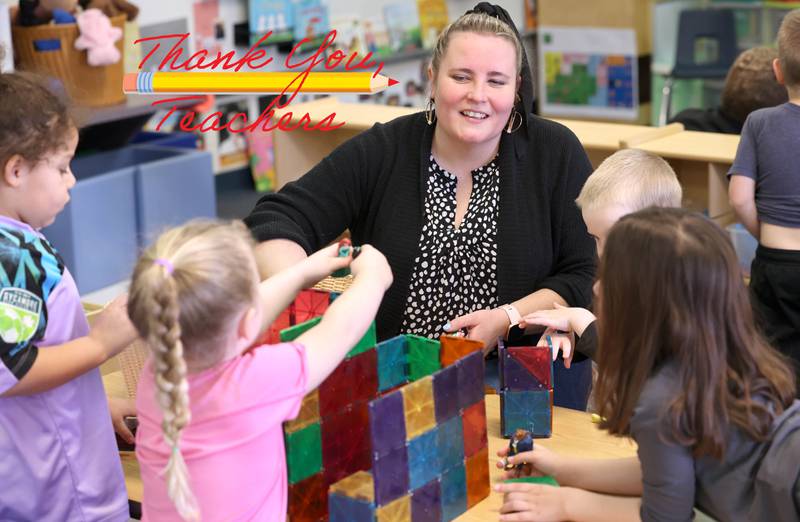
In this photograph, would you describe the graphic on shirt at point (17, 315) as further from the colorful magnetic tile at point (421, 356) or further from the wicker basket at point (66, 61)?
the wicker basket at point (66, 61)

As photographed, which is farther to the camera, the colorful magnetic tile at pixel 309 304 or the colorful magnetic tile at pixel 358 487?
the colorful magnetic tile at pixel 309 304

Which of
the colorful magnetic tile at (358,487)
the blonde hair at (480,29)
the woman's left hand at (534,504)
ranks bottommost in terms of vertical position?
the woman's left hand at (534,504)

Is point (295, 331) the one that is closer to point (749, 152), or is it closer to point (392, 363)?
point (392, 363)

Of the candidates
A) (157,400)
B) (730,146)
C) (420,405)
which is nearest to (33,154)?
(157,400)

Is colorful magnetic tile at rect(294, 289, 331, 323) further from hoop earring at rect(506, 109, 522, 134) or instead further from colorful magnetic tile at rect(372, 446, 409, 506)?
hoop earring at rect(506, 109, 522, 134)

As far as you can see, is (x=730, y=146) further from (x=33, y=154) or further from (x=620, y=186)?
(x=33, y=154)

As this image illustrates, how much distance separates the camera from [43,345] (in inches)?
58.4

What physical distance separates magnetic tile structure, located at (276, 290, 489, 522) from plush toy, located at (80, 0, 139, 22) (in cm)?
273

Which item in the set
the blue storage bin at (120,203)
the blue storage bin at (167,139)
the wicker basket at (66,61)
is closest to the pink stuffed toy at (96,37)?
the wicker basket at (66,61)

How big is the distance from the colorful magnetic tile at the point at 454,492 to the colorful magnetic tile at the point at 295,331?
256 millimetres

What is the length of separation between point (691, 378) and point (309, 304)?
0.54 meters

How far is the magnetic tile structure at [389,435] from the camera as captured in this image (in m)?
1.33

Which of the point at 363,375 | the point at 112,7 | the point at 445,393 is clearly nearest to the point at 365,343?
the point at 363,375

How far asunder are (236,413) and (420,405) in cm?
24
